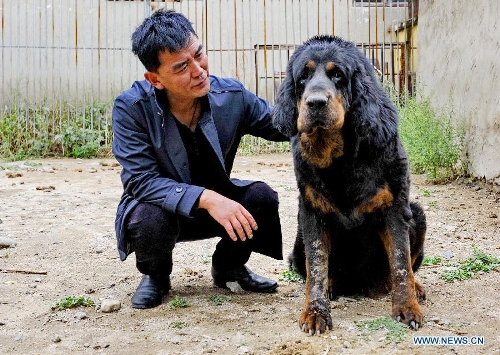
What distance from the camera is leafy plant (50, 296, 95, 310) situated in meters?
3.58

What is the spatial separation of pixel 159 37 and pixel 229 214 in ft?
3.26

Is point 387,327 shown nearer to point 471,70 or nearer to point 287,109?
point 287,109

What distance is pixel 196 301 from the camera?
11.9ft

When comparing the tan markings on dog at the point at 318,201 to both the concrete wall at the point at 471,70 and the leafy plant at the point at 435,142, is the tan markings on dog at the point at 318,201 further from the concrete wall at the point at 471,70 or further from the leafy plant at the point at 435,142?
the leafy plant at the point at 435,142

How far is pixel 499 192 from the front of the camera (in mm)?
6441

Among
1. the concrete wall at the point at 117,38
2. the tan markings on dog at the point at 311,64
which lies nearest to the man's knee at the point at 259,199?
the tan markings on dog at the point at 311,64

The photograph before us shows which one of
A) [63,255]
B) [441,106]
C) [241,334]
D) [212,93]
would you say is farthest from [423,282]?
[441,106]

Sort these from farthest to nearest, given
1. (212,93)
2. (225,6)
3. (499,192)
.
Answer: (225,6)
(499,192)
(212,93)

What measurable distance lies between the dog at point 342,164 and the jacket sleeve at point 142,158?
63 cm

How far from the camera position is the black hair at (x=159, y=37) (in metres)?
3.29

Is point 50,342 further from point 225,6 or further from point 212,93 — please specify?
point 225,6

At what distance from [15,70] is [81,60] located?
127 centimetres

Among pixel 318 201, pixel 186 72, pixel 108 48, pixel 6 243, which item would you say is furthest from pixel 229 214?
pixel 108 48

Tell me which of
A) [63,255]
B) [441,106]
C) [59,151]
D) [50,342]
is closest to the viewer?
[50,342]
